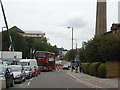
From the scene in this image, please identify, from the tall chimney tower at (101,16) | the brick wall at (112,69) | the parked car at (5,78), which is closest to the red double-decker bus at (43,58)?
the tall chimney tower at (101,16)

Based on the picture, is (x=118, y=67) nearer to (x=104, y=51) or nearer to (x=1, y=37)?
(x=104, y=51)

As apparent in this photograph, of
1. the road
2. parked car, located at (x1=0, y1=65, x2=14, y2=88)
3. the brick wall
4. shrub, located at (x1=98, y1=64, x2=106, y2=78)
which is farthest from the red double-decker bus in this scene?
parked car, located at (x1=0, y1=65, x2=14, y2=88)

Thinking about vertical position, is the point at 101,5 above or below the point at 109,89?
above

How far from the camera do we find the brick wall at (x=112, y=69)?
31273 millimetres

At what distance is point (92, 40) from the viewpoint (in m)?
41.9

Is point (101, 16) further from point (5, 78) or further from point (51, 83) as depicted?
point (5, 78)

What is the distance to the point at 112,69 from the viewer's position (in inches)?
1245

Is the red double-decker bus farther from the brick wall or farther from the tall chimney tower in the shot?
the brick wall

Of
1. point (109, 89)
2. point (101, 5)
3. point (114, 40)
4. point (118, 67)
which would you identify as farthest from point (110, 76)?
point (101, 5)

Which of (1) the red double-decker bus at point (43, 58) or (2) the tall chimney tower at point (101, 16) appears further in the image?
(2) the tall chimney tower at point (101, 16)

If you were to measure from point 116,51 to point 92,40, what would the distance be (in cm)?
1093

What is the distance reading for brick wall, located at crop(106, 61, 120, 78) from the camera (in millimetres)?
31273

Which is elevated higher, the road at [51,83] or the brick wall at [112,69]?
the brick wall at [112,69]

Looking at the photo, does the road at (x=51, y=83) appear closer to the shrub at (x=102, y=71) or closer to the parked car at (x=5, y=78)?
the parked car at (x=5, y=78)
